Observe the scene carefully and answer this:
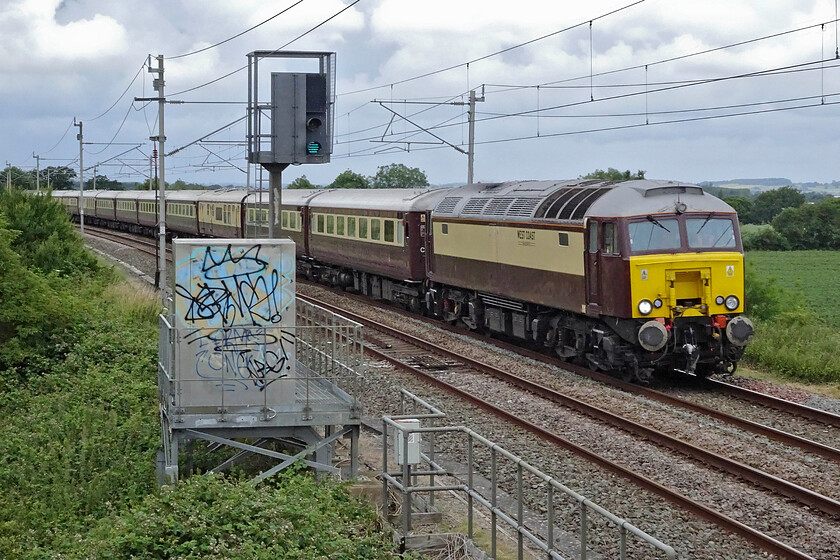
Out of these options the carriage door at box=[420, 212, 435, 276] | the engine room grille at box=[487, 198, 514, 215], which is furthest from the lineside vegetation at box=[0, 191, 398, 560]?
the engine room grille at box=[487, 198, 514, 215]

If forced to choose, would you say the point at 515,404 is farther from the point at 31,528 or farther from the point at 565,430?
the point at 31,528

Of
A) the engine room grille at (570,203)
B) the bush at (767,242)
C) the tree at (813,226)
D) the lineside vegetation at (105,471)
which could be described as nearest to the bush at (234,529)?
the lineside vegetation at (105,471)

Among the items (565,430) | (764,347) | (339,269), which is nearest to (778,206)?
(339,269)

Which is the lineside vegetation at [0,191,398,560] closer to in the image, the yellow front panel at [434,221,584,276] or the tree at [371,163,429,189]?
the yellow front panel at [434,221,584,276]

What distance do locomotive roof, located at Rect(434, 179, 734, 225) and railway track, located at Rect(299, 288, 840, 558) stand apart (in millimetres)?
3070

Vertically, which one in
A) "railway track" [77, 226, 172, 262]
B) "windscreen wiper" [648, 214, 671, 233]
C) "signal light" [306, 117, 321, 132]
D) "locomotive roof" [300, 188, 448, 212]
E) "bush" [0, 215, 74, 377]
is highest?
"signal light" [306, 117, 321, 132]

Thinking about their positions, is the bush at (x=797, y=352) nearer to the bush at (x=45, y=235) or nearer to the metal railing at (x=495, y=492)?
the metal railing at (x=495, y=492)

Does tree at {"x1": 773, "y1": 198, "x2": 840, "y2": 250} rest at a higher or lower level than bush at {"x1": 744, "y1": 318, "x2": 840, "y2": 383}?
higher

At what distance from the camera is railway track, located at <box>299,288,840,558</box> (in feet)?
35.7

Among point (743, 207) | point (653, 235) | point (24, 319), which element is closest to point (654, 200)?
point (653, 235)

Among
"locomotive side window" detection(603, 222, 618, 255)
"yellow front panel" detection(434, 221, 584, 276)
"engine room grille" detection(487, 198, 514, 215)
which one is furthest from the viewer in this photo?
"engine room grille" detection(487, 198, 514, 215)

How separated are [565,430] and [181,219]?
44873mm

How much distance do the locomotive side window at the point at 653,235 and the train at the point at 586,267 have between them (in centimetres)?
2

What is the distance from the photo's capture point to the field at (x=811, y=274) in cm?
4366
